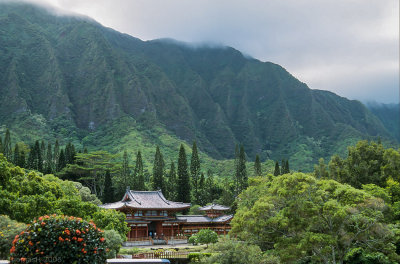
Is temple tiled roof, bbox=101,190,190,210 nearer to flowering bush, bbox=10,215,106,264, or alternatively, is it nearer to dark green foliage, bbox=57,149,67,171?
dark green foliage, bbox=57,149,67,171

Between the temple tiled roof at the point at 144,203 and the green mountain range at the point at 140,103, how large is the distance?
48.4 metres

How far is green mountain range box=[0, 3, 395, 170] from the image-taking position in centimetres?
12112

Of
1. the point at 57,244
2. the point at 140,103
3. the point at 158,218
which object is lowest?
the point at 158,218

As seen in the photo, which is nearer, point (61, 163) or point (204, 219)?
point (204, 219)

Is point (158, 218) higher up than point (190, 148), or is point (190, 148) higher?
point (190, 148)

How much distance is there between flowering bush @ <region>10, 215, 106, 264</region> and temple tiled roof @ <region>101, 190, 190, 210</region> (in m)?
38.2

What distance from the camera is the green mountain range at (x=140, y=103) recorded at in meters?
121

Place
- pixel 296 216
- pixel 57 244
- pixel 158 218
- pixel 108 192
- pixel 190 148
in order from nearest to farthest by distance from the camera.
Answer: pixel 57 244 < pixel 296 216 < pixel 158 218 < pixel 108 192 < pixel 190 148

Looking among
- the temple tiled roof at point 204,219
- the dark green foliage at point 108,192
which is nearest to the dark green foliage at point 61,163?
the dark green foliage at point 108,192

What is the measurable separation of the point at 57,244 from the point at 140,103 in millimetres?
130489

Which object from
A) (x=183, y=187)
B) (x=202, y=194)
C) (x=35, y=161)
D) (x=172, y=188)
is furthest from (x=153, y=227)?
(x=35, y=161)

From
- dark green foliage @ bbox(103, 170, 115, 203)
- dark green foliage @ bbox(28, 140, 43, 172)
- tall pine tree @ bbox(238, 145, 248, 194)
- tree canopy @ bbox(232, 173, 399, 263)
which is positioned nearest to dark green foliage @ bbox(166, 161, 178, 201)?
dark green foliage @ bbox(103, 170, 115, 203)

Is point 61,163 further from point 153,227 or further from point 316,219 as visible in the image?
point 316,219

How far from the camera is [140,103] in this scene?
13838 cm
